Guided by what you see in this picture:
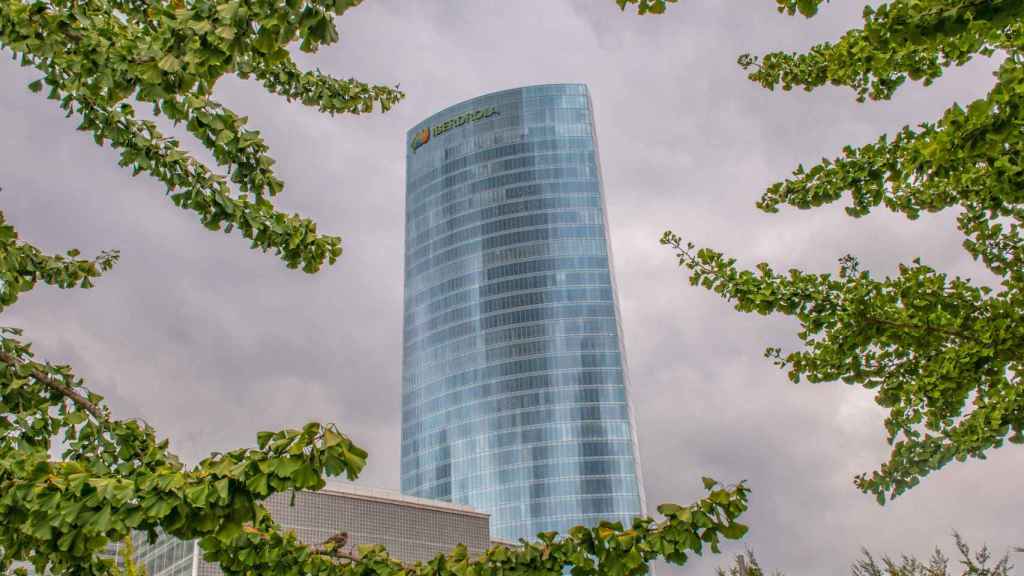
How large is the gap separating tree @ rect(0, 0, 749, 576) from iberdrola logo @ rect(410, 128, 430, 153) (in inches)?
5103

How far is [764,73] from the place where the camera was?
9.48 meters

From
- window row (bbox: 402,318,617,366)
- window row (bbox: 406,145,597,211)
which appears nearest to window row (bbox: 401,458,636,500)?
window row (bbox: 402,318,617,366)

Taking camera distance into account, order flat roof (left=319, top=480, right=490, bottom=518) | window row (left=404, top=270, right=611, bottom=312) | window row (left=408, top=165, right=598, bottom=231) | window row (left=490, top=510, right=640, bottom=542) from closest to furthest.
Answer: flat roof (left=319, top=480, right=490, bottom=518) < window row (left=490, top=510, right=640, bottom=542) < window row (left=404, top=270, right=611, bottom=312) < window row (left=408, top=165, right=598, bottom=231)

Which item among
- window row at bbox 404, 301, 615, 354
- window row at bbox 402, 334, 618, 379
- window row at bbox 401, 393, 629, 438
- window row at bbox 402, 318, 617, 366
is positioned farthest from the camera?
window row at bbox 404, 301, 615, 354

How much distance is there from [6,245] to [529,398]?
10757 cm

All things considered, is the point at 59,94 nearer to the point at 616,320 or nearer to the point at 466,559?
the point at 466,559

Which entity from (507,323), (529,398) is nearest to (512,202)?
(507,323)

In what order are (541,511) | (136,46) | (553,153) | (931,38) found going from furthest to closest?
(553,153), (541,511), (931,38), (136,46)

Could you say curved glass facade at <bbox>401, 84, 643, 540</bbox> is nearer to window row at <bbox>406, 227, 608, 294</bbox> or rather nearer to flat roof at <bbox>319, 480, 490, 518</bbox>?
window row at <bbox>406, 227, 608, 294</bbox>

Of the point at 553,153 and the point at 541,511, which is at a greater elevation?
the point at 553,153

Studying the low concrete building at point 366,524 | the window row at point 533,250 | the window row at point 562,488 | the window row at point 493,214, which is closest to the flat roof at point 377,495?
the low concrete building at point 366,524

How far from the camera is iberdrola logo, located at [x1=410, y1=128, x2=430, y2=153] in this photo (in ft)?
437

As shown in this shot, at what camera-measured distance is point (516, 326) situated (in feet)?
378

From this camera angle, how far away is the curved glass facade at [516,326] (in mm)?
108188
